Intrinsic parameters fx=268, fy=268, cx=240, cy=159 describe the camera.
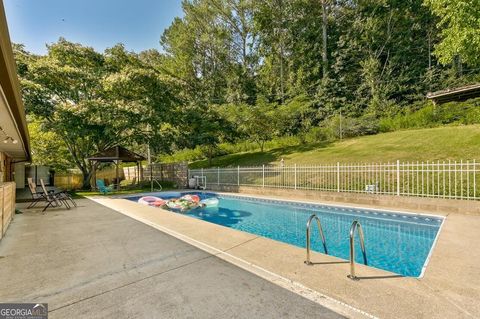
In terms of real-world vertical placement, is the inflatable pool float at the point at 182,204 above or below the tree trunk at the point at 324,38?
below

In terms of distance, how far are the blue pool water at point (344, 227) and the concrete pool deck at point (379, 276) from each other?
0.60m

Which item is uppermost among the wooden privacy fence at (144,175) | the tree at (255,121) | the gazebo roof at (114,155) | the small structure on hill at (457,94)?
the tree at (255,121)

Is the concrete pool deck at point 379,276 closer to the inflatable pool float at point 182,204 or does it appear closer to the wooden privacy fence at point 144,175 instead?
the inflatable pool float at point 182,204

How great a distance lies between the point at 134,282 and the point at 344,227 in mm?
6051

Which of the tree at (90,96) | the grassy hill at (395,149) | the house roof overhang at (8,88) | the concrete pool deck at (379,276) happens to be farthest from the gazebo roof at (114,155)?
the concrete pool deck at (379,276)

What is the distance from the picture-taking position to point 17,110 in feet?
18.6

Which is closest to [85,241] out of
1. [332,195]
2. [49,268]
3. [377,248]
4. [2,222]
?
[49,268]

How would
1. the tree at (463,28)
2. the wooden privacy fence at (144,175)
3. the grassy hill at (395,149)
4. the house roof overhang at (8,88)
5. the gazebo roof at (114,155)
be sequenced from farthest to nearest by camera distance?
the wooden privacy fence at (144,175)
the gazebo roof at (114,155)
the grassy hill at (395,149)
the tree at (463,28)
the house roof overhang at (8,88)

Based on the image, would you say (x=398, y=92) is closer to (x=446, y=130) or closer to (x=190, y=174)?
(x=446, y=130)

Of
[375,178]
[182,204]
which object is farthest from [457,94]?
[182,204]

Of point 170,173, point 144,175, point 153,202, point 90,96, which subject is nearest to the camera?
point 153,202

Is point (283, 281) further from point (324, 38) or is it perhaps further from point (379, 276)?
point (324, 38)

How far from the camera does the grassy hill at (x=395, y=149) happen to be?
489 inches

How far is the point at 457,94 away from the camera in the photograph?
366 inches
